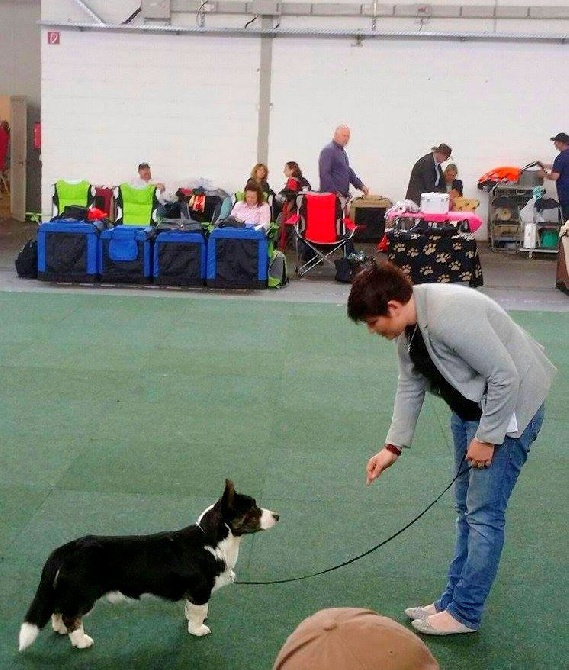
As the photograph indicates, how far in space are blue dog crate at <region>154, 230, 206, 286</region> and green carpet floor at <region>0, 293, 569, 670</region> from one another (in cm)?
236

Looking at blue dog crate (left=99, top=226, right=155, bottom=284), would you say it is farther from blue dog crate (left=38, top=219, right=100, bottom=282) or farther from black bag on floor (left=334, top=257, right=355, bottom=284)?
black bag on floor (left=334, top=257, right=355, bottom=284)

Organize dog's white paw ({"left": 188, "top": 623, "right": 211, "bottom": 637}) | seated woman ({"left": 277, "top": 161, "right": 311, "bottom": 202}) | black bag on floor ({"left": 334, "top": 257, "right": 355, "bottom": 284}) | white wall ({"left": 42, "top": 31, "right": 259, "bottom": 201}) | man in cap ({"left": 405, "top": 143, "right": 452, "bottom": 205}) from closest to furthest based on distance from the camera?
dog's white paw ({"left": 188, "top": 623, "right": 211, "bottom": 637})
black bag on floor ({"left": 334, "top": 257, "right": 355, "bottom": 284})
man in cap ({"left": 405, "top": 143, "right": 452, "bottom": 205})
seated woman ({"left": 277, "top": 161, "right": 311, "bottom": 202})
white wall ({"left": 42, "top": 31, "right": 259, "bottom": 201})

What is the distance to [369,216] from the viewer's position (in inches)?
581

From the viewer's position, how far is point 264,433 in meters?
5.47

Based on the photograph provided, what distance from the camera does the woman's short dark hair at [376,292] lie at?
9.20 ft

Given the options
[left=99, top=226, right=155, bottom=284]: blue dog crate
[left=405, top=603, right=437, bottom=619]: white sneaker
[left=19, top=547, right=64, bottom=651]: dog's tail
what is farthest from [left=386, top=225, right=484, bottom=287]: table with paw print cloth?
[left=19, top=547, right=64, bottom=651]: dog's tail

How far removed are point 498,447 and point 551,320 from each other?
6.48m

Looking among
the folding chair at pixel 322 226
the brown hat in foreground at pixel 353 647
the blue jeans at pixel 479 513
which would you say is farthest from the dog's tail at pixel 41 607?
the folding chair at pixel 322 226

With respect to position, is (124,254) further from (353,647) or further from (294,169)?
(353,647)

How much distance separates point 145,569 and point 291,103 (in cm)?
1306

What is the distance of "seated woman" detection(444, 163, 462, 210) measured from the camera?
14.7 meters

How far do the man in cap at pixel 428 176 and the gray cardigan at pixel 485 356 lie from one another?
10.5m

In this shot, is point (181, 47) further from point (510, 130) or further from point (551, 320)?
point (551, 320)

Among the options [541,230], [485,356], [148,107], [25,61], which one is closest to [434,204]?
[541,230]
